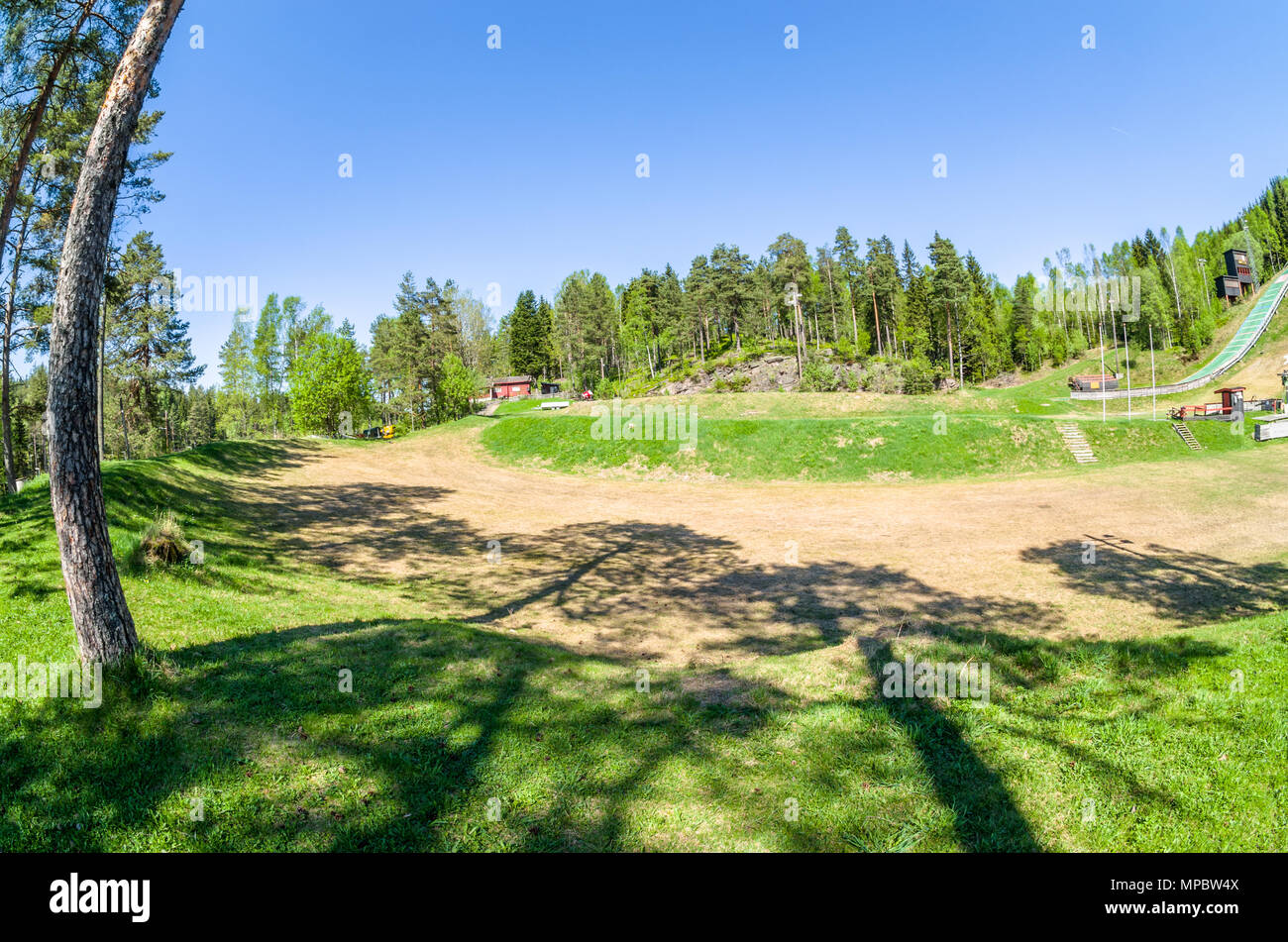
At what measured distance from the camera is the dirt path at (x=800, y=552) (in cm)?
1121

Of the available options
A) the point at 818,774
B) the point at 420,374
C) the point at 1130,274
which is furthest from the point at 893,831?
the point at 1130,274

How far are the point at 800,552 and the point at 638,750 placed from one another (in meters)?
12.2

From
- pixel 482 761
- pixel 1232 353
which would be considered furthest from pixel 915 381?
pixel 482 761

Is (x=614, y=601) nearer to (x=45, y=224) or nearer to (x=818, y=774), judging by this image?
(x=818, y=774)

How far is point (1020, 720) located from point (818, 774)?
2.21 metres

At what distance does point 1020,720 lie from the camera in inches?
221

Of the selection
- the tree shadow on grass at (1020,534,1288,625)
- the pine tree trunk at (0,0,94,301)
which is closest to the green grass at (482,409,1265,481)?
the tree shadow on grass at (1020,534,1288,625)

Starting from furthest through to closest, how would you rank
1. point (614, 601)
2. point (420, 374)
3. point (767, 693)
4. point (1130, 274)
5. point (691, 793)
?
point (1130, 274) → point (420, 374) → point (614, 601) → point (767, 693) → point (691, 793)

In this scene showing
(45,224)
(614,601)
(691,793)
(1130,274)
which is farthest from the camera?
(1130,274)

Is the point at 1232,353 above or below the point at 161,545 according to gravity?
above

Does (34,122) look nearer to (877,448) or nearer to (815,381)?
(877,448)

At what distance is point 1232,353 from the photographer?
7000 centimetres

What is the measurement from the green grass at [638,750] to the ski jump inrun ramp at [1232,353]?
59.3 metres

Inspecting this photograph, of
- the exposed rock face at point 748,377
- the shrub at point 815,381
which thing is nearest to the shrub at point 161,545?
the shrub at point 815,381
